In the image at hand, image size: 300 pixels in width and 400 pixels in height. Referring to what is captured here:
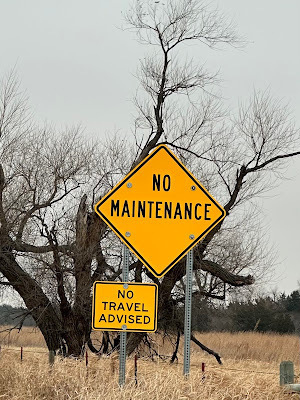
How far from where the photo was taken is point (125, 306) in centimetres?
953

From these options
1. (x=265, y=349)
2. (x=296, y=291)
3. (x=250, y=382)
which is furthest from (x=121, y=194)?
(x=296, y=291)

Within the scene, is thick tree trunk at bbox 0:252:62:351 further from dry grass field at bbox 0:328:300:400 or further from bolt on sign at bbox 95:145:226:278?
bolt on sign at bbox 95:145:226:278

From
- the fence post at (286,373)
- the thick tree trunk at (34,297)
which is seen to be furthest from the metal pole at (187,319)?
the thick tree trunk at (34,297)

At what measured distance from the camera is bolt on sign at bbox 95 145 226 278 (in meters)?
9.48

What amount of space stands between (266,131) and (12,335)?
15261 millimetres

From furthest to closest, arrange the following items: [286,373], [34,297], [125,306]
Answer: [34,297] → [286,373] → [125,306]

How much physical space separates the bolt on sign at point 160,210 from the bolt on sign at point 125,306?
0.46 m

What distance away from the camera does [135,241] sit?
9.49 m

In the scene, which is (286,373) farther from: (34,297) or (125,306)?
(34,297)

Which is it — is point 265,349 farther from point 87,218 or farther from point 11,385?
point 11,385

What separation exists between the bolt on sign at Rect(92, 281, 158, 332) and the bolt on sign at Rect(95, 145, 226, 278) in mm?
460

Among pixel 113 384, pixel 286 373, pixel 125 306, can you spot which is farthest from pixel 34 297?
pixel 125 306

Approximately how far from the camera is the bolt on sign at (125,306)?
945 centimetres

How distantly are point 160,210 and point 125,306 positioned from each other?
1242 mm
